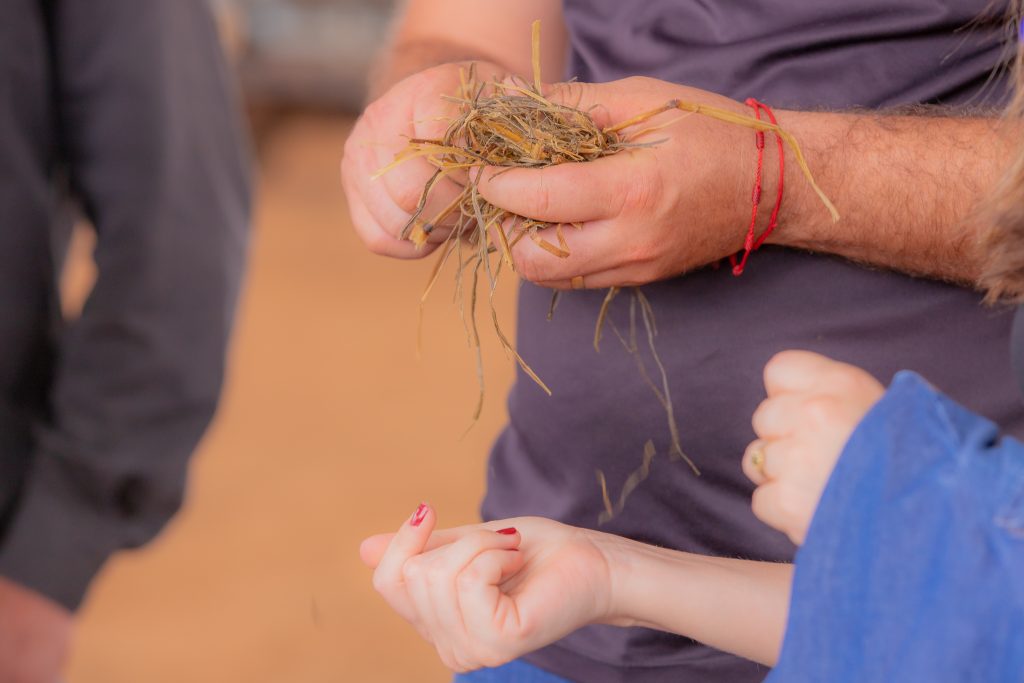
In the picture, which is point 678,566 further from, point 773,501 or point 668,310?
point 668,310

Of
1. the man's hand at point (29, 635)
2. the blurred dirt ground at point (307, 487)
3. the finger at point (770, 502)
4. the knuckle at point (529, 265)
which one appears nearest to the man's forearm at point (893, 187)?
the knuckle at point (529, 265)

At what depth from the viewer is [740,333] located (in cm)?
122

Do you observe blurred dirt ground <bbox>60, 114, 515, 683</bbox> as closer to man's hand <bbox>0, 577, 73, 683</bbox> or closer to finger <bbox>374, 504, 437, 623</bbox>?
man's hand <bbox>0, 577, 73, 683</bbox>

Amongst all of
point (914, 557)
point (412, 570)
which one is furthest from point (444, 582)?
point (914, 557)

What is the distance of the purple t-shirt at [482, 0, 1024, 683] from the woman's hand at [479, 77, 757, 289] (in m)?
0.12

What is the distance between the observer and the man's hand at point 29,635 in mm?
1807

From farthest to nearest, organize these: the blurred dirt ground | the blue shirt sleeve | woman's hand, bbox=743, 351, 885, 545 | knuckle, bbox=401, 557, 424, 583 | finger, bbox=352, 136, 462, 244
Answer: the blurred dirt ground
finger, bbox=352, 136, 462, 244
knuckle, bbox=401, 557, 424, 583
woman's hand, bbox=743, 351, 885, 545
the blue shirt sleeve

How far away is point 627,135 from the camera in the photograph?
3.66 feet

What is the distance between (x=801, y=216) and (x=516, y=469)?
17.2 inches

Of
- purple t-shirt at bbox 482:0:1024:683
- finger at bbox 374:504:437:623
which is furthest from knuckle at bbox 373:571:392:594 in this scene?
purple t-shirt at bbox 482:0:1024:683

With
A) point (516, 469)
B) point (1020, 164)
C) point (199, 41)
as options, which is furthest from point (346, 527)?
point (1020, 164)

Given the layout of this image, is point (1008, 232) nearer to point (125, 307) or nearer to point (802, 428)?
point (802, 428)

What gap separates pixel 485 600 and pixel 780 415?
28cm

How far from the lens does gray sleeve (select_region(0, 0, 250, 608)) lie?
1890mm
